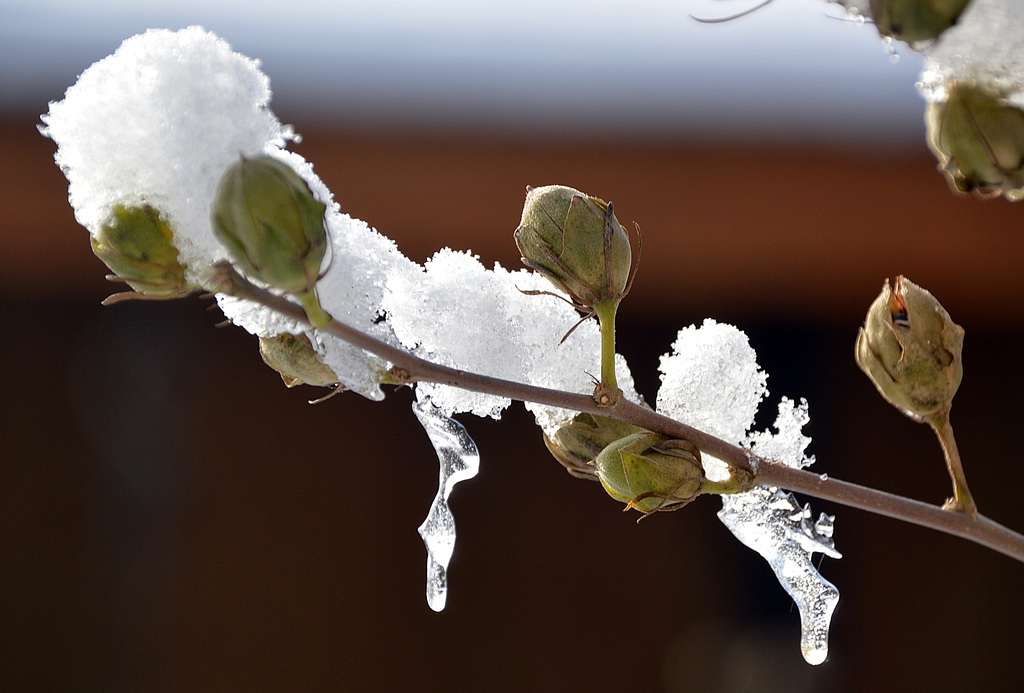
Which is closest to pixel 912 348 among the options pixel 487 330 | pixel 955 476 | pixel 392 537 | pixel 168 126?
pixel 955 476

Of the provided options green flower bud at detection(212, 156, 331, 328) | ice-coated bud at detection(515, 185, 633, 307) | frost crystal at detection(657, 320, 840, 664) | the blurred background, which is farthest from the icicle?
the blurred background

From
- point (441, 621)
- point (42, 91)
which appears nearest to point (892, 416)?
point (441, 621)

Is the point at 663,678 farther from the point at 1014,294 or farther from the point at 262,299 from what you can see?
the point at 262,299

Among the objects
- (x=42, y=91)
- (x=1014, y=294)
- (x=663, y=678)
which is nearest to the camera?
(x=42, y=91)

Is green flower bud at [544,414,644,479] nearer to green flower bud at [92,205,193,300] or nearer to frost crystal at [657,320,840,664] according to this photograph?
frost crystal at [657,320,840,664]

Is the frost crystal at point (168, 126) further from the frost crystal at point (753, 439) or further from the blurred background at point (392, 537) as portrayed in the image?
the blurred background at point (392, 537)

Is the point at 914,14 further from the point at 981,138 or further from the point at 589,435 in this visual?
the point at 589,435
